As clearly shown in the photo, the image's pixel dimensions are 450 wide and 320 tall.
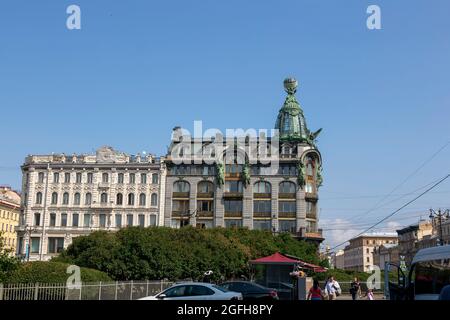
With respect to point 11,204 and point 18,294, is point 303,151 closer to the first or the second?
point 18,294

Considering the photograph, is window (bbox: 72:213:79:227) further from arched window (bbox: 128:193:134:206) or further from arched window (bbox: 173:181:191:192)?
arched window (bbox: 173:181:191:192)

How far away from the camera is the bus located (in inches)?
652

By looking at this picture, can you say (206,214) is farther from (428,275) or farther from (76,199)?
(428,275)

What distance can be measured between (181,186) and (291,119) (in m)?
17.9

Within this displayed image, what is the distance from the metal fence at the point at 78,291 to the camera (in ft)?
72.4

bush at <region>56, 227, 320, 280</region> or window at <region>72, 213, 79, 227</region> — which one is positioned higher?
window at <region>72, 213, 79, 227</region>

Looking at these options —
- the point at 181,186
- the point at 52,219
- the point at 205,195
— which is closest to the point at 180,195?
the point at 181,186

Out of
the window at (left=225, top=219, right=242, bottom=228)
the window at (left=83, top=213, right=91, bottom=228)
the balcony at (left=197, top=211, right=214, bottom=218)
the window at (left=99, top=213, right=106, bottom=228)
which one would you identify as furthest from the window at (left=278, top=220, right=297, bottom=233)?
the window at (left=83, top=213, right=91, bottom=228)

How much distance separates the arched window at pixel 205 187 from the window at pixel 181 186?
4.98ft

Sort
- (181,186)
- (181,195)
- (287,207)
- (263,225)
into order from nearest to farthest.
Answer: (263,225)
(287,207)
(181,195)
(181,186)

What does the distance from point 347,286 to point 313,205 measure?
25106mm

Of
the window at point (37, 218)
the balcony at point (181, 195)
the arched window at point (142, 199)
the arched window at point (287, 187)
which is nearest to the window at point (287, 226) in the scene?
the arched window at point (287, 187)

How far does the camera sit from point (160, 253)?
41.8 metres
